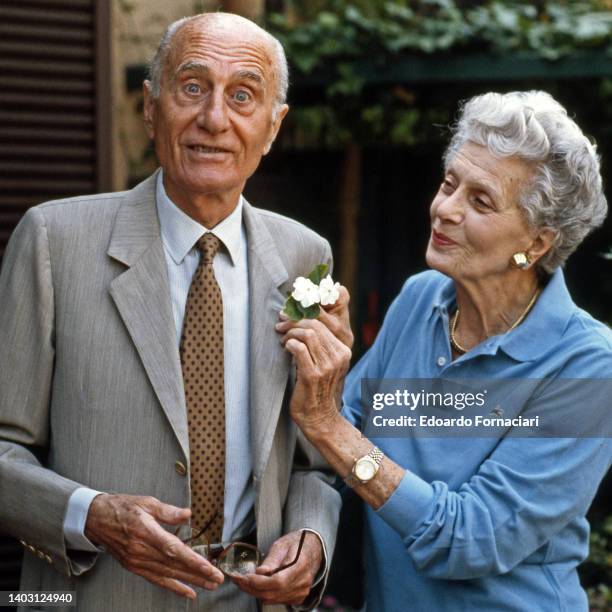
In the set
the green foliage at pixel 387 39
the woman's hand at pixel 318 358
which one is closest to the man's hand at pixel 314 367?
the woman's hand at pixel 318 358

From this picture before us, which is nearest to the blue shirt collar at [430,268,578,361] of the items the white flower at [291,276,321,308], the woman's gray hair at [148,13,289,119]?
the white flower at [291,276,321,308]

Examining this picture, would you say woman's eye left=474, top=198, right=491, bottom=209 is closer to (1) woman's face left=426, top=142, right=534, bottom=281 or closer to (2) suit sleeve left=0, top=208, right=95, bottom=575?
(1) woman's face left=426, top=142, right=534, bottom=281

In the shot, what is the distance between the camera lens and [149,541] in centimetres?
247

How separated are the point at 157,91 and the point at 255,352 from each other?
703 millimetres

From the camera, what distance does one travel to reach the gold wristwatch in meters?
2.78

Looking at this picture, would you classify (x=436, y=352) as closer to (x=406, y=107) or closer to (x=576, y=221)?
(x=576, y=221)

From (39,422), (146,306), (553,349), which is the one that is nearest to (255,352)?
(146,306)

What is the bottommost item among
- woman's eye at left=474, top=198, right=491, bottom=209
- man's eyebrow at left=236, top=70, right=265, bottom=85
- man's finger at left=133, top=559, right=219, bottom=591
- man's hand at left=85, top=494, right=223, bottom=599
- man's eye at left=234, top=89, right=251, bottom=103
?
man's finger at left=133, top=559, right=219, bottom=591

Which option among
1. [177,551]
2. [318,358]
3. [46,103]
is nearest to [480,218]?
[318,358]

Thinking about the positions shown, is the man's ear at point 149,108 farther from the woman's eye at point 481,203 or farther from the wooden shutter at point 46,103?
the wooden shutter at point 46,103

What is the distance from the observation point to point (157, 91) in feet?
9.11

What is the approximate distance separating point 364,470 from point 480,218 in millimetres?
739

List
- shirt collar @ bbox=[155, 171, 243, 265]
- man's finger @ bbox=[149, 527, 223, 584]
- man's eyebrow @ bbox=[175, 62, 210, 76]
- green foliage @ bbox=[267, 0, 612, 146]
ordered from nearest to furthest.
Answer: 1. man's finger @ bbox=[149, 527, 223, 584]
2. man's eyebrow @ bbox=[175, 62, 210, 76]
3. shirt collar @ bbox=[155, 171, 243, 265]
4. green foliage @ bbox=[267, 0, 612, 146]

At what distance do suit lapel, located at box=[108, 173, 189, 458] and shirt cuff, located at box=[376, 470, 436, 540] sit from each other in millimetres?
547
